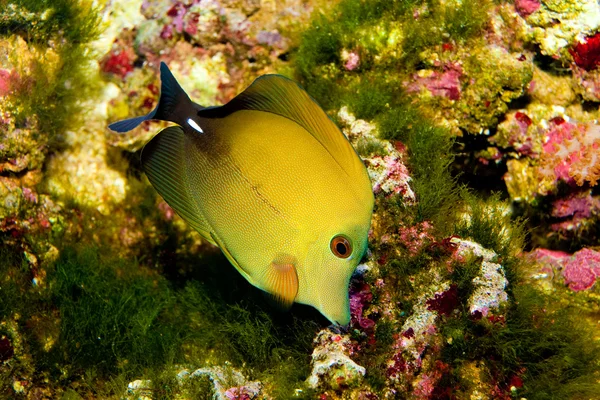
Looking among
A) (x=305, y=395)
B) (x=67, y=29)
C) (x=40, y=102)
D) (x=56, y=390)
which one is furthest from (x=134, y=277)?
(x=67, y=29)

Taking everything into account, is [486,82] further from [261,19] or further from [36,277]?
[36,277]

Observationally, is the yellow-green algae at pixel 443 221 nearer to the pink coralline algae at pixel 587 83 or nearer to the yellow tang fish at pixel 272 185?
the pink coralline algae at pixel 587 83

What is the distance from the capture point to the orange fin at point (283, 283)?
2.25m

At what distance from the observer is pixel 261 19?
A: 4.67m

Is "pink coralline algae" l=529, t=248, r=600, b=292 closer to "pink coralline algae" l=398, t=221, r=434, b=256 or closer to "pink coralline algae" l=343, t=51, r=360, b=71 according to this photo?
"pink coralline algae" l=398, t=221, r=434, b=256

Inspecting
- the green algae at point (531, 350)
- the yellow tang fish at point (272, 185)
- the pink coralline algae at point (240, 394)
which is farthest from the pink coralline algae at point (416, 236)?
the pink coralline algae at point (240, 394)

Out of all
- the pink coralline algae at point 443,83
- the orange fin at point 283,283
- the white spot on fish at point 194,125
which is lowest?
the pink coralline algae at point 443,83

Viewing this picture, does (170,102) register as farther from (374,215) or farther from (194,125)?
(374,215)

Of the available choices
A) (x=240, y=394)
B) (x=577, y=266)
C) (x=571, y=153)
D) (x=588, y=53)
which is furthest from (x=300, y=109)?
(x=577, y=266)

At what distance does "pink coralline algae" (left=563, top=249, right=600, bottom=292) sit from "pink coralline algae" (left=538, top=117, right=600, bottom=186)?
67 centimetres

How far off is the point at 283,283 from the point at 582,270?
325 centimetres

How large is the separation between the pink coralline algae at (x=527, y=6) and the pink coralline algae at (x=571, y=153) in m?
0.98

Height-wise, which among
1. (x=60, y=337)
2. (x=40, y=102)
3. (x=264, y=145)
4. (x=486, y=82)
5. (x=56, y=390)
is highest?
(x=264, y=145)

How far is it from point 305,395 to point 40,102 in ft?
12.0
